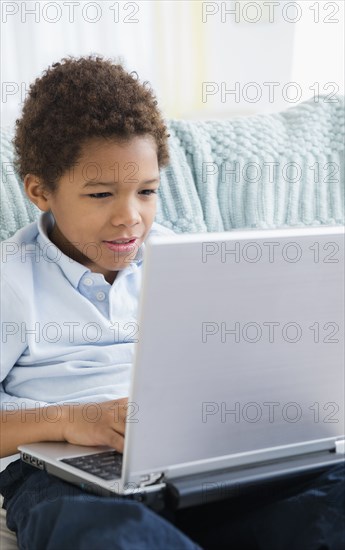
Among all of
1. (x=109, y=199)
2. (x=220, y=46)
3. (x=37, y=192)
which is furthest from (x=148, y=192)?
(x=220, y=46)

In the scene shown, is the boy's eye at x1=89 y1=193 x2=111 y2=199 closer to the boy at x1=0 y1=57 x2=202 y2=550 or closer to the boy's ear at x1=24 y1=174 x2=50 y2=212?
the boy at x1=0 y1=57 x2=202 y2=550

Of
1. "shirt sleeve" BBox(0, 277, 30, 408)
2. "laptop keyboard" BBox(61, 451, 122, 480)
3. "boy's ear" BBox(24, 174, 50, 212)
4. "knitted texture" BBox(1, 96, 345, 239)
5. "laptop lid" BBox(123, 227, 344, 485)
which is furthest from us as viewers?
"knitted texture" BBox(1, 96, 345, 239)

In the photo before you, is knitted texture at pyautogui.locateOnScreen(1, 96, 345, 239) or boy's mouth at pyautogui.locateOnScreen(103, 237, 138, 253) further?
knitted texture at pyautogui.locateOnScreen(1, 96, 345, 239)

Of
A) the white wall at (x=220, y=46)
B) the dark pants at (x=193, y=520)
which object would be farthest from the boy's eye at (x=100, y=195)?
the white wall at (x=220, y=46)

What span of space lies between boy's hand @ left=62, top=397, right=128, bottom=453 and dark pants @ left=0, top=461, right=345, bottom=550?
0.06 metres

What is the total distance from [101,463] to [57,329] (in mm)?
279

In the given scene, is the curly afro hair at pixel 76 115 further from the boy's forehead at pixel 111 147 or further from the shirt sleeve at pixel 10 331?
the shirt sleeve at pixel 10 331

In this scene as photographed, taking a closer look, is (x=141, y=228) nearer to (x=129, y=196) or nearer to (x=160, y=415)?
(x=129, y=196)

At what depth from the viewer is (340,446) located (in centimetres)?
99

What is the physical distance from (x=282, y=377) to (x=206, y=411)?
0.09 metres

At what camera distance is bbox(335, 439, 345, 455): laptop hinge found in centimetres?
99

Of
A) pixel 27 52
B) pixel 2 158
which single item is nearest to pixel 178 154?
pixel 2 158

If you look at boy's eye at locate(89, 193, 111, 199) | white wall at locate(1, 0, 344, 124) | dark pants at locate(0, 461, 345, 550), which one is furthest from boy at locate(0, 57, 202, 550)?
white wall at locate(1, 0, 344, 124)

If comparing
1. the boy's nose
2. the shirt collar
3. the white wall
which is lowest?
the shirt collar
